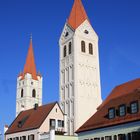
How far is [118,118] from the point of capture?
4841 centimetres

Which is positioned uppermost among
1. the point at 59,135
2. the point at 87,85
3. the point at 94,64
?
the point at 94,64

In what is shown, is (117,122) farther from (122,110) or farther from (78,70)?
(78,70)

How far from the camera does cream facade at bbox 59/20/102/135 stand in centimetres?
8431

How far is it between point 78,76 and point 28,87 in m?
53.3

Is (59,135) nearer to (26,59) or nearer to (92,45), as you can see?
→ (92,45)

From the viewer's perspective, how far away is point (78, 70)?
8775cm

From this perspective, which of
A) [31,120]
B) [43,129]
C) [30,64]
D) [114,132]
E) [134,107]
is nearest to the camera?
[134,107]

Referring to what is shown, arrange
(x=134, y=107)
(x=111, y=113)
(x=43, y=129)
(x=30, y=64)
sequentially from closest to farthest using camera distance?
1. (x=134, y=107)
2. (x=111, y=113)
3. (x=43, y=129)
4. (x=30, y=64)

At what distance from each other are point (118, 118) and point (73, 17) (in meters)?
51.8

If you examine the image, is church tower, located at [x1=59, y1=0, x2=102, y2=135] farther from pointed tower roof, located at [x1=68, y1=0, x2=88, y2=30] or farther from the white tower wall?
the white tower wall

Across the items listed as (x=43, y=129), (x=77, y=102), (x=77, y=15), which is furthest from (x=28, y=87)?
(x=43, y=129)

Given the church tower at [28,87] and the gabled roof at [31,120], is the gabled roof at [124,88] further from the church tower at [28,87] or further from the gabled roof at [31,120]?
the church tower at [28,87]

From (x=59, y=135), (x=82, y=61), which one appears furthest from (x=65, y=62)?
(x=59, y=135)

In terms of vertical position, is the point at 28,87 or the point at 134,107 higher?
the point at 28,87
